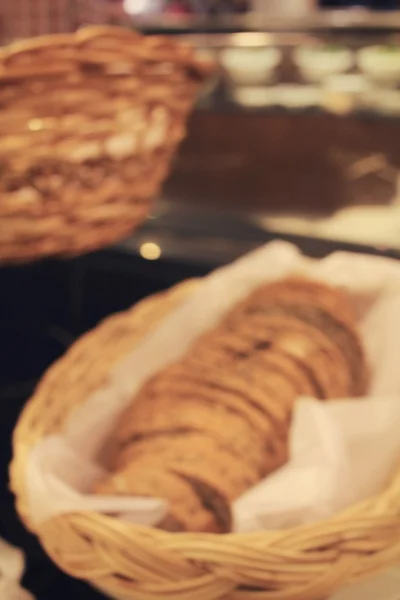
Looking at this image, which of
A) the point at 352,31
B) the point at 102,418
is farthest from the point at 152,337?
the point at 352,31

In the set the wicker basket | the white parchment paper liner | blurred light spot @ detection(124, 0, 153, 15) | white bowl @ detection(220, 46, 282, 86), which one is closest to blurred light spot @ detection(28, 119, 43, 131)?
the wicker basket

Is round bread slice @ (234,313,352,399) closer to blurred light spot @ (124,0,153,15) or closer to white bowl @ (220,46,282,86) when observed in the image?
white bowl @ (220,46,282,86)

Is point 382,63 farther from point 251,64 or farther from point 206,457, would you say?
point 206,457

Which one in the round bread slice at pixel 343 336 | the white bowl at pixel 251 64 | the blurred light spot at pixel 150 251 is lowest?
the blurred light spot at pixel 150 251

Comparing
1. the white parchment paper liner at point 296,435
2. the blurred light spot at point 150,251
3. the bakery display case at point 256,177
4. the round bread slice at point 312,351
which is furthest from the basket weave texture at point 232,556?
the blurred light spot at point 150,251

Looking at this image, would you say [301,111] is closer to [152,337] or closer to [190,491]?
[152,337]

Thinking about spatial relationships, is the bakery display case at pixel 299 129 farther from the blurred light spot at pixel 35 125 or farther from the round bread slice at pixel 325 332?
the blurred light spot at pixel 35 125

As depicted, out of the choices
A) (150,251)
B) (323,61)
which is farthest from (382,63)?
Answer: (150,251)
